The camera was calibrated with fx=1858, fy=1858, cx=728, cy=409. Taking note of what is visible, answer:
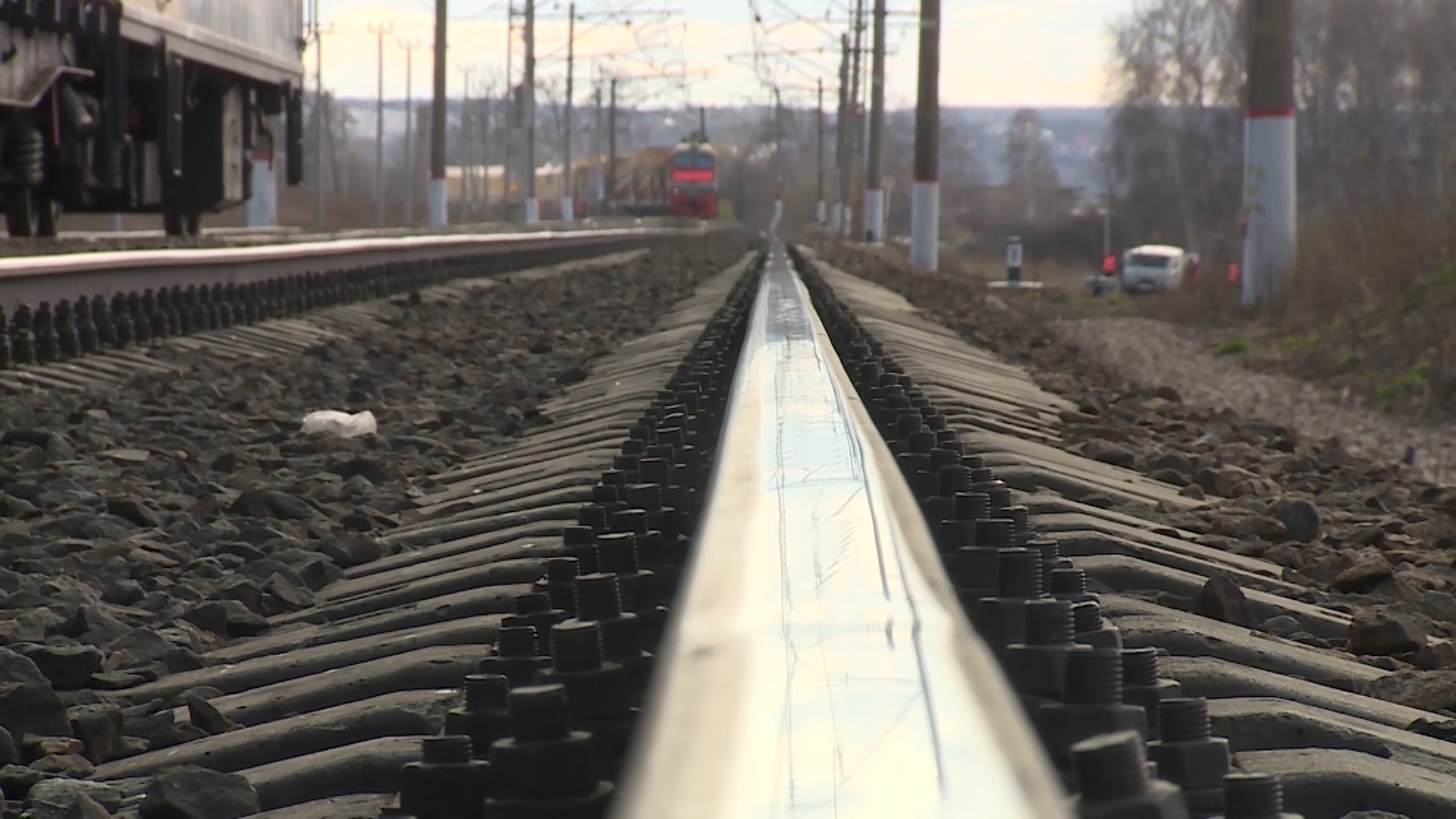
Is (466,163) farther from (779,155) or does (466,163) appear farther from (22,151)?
(22,151)

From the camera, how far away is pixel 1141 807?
1371 millimetres

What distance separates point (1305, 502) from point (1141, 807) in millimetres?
3409

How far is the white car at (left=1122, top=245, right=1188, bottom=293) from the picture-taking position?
43.5 m

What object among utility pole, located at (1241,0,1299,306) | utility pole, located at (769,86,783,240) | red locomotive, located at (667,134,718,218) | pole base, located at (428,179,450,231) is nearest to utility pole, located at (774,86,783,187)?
utility pole, located at (769,86,783,240)

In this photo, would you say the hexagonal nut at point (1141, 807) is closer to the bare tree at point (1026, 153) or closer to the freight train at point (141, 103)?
the freight train at point (141, 103)

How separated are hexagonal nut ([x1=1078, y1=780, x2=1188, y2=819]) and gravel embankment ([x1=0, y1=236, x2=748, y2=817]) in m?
1.42

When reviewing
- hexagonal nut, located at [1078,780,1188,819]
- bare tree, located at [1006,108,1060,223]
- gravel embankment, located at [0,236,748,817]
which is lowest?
gravel embankment, located at [0,236,748,817]

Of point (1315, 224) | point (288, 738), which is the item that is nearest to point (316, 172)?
point (1315, 224)

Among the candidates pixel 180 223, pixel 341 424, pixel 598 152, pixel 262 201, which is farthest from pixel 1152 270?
pixel 598 152

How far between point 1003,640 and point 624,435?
339 cm

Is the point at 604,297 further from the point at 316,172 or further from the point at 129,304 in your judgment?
the point at 316,172

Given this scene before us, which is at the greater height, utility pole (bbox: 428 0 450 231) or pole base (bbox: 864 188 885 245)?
utility pole (bbox: 428 0 450 231)

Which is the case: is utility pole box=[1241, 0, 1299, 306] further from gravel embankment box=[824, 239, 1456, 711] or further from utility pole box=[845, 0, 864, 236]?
utility pole box=[845, 0, 864, 236]

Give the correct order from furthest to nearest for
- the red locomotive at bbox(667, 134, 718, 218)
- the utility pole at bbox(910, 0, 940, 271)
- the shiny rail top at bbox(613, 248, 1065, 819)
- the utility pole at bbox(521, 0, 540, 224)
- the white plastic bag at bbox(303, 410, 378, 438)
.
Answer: the red locomotive at bbox(667, 134, 718, 218), the utility pole at bbox(521, 0, 540, 224), the utility pole at bbox(910, 0, 940, 271), the white plastic bag at bbox(303, 410, 378, 438), the shiny rail top at bbox(613, 248, 1065, 819)
